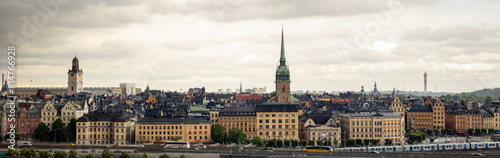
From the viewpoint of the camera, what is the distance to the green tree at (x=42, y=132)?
5089 inches

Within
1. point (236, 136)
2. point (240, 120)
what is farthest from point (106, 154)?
point (240, 120)

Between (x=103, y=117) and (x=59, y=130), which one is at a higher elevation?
(x=103, y=117)

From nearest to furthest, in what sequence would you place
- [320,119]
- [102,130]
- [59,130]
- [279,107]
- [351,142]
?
[102,130] → [59,130] → [351,142] → [279,107] → [320,119]

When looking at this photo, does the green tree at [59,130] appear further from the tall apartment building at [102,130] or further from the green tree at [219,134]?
the green tree at [219,134]

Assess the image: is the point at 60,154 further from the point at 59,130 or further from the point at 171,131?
the point at 171,131

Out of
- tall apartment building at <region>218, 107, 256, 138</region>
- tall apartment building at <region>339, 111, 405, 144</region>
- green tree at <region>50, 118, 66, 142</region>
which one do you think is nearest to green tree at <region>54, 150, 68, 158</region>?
green tree at <region>50, 118, 66, 142</region>

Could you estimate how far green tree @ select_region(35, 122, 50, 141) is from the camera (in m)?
129

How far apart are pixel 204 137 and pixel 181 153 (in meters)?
32.4

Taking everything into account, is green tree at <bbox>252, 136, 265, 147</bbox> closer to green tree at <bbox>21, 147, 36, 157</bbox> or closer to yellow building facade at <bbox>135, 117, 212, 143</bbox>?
yellow building facade at <bbox>135, 117, 212, 143</bbox>

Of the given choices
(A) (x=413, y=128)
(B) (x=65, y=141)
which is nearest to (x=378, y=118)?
(A) (x=413, y=128)

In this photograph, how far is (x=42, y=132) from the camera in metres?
129

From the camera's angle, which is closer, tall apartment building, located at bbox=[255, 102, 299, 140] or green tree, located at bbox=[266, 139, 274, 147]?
green tree, located at bbox=[266, 139, 274, 147]

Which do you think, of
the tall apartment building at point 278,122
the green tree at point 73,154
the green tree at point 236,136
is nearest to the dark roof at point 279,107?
the tall apartment building at point 278,122

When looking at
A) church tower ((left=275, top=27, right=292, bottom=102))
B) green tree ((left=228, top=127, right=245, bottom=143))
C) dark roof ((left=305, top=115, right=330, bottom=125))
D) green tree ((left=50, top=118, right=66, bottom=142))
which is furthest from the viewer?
church tower ((left=275, top=27, right=292, bottom=102))
